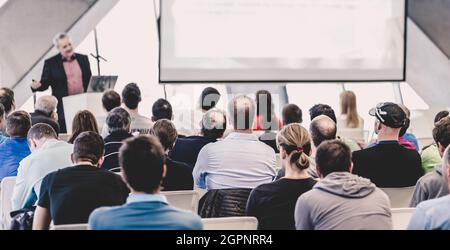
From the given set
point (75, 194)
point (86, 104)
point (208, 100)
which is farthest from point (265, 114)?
point (75, 194)

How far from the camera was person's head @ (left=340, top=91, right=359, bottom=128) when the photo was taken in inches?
247

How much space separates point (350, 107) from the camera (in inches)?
248

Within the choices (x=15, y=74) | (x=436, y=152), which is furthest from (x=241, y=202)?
(x=15, y=74)

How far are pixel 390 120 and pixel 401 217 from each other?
3.92ft

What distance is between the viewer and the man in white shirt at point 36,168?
3525 mm

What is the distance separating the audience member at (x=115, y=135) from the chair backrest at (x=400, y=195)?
1.74 metres

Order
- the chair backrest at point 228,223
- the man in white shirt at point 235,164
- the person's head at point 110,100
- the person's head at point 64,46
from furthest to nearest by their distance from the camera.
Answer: the person's head at point 64,46
the person's head at point 110,100
the man in white shirt at point 235,164
the chair backrest at point 228,223

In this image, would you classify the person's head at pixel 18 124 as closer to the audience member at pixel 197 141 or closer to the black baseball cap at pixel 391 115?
the audience member at pixel 197 141

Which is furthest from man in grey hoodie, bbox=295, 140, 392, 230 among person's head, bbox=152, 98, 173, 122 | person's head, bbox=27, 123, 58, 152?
person's head, bbox=152, 98, 173, 122

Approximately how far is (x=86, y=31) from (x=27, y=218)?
665 centimetres

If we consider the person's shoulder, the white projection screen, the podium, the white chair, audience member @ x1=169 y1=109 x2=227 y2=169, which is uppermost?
the white projection screen

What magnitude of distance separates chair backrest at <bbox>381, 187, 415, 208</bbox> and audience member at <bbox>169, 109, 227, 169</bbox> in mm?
1375

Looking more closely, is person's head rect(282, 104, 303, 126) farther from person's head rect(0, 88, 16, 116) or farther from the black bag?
person's head rect(0, 88, 16, 116)

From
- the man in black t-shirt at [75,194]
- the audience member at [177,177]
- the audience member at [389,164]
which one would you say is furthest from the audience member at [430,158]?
the man in black t-shirt at [75,194]
